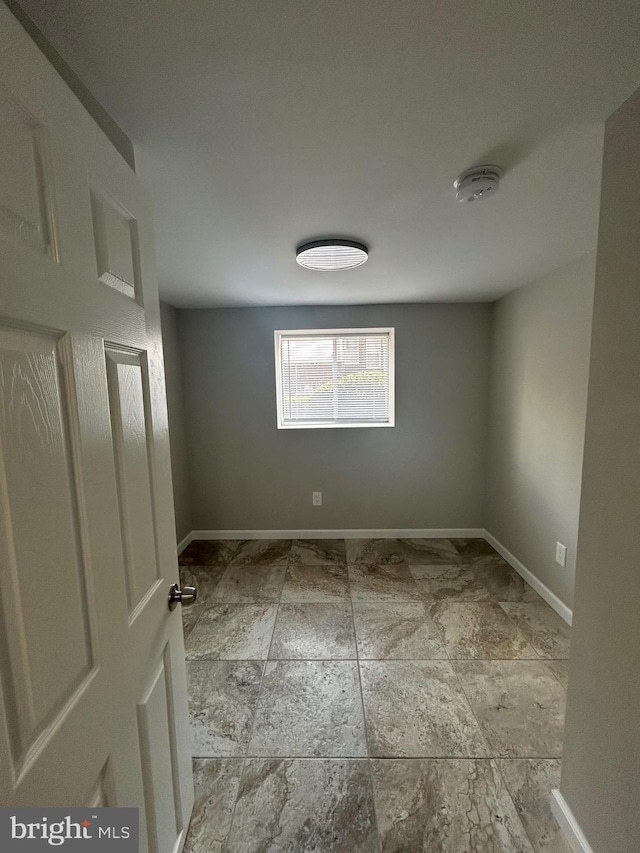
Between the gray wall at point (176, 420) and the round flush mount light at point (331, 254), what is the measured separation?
5.24 feet

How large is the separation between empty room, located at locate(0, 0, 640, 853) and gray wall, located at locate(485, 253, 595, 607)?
3 cm

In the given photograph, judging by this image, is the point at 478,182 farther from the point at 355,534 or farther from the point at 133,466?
the point at 355,534

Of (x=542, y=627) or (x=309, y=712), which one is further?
(x=542, y=627)

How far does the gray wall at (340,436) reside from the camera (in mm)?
3098

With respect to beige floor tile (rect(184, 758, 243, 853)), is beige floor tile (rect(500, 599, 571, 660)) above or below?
above

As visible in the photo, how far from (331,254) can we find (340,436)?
5.83ft

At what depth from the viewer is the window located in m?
3.15

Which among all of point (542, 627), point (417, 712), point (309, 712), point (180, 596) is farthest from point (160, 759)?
point (542, 627)

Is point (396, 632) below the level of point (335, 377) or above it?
below

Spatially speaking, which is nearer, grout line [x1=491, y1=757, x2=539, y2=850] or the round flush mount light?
grout line [x1=491, y1=757, x2=539, y2=850]

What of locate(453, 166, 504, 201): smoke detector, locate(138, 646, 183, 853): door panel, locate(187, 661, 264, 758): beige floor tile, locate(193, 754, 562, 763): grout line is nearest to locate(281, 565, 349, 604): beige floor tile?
locate(187, 661, 264, 758): beige floor tile

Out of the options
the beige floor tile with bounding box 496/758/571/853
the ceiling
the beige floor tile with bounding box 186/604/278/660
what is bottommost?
the beige floor tile with bounding box 496/758/571/853

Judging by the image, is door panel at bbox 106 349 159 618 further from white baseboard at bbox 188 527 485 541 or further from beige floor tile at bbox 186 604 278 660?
white baseboard at bbox 188 527 485 541

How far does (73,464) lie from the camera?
0.56m
